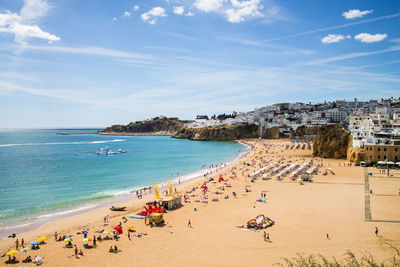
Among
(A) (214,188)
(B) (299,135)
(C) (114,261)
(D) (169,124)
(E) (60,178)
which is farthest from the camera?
(D) (169,124)

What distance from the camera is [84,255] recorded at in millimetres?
13070

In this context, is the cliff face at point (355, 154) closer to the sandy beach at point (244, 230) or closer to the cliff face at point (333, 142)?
the cliff face at point (333, 142)

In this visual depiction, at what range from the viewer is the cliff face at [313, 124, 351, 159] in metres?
41.1

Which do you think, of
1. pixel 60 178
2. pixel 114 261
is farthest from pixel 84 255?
pixel 60 178

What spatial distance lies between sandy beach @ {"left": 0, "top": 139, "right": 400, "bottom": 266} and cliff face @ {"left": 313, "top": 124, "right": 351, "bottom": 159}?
16403 mm

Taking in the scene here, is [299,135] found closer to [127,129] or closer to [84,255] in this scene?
[84,255]

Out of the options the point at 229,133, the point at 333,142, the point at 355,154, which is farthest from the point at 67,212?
the point at 229,133

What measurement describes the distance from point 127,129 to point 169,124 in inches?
1216

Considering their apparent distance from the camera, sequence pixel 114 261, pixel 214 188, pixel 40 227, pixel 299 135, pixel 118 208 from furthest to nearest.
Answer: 1. pixel 299 135
2. pixel 214 188
3. pixel 118 208
4. pixel 40 227
5. pixel 114 261

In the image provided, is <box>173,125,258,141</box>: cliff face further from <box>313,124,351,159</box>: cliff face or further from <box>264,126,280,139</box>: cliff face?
<box>313,124,351,159</box>: cliff face

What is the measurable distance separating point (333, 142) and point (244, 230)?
3384 cm

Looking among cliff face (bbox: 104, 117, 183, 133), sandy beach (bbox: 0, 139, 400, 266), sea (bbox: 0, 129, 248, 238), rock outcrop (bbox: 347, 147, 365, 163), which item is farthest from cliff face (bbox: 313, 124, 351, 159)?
cliff face (bbox: 104, 117, 183, 133)

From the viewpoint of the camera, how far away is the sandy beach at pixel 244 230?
12406 millimetres

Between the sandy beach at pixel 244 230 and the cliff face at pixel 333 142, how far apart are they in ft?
53.8
